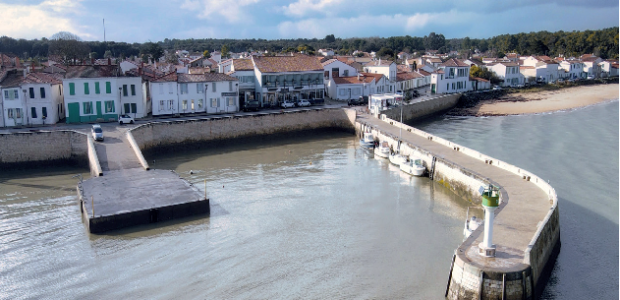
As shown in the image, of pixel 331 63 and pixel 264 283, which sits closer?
pixel 264 283

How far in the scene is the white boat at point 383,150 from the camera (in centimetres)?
3419

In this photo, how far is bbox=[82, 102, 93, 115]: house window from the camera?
37.9 metres

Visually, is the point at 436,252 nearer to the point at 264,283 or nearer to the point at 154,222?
the point at 264,283

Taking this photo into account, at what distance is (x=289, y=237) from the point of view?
66.1 ft

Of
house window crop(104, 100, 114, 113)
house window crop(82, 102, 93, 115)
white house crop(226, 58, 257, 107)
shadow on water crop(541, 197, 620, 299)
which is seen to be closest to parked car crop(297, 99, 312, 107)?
white house crop(226, 58, 257, 107)

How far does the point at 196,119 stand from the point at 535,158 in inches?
976

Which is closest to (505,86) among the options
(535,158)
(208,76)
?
(535,158)

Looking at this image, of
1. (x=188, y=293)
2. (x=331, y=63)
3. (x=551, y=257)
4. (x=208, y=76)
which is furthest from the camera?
(x=331, y=63)

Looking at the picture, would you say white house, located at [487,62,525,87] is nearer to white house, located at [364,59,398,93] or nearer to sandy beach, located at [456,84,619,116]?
sandy beach, located at [456,84,619,116]

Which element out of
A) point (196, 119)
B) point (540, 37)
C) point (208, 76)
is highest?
point (540, 37)

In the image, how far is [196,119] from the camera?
128 feet

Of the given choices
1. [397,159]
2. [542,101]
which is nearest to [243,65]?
[397,159]

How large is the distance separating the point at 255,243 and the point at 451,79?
50.1 metres

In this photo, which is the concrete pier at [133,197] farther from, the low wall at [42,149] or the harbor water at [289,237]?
the low wall at [42,149]
